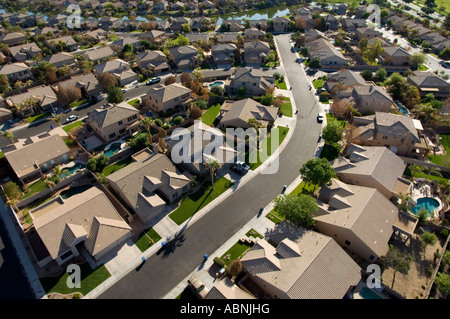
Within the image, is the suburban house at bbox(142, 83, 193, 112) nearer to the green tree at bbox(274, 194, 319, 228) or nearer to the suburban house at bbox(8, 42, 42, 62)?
the green tree at bbox(274, 194, 319, 228)

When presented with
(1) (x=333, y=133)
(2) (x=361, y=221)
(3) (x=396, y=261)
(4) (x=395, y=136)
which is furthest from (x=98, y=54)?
(3) (x=396, y=261)

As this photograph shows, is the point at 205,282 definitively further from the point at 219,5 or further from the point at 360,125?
the point at 219,5

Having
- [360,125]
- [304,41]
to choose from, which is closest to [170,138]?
[360,125]

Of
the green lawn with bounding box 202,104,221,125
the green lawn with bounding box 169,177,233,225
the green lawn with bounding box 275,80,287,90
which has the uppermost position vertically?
the green lawn with bounding box 275,80,287,90

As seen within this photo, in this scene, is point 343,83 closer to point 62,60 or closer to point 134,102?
point 134,102

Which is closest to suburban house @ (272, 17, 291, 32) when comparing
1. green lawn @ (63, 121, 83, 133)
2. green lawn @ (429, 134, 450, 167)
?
green lawn @ (429, 134, 450, 167)
